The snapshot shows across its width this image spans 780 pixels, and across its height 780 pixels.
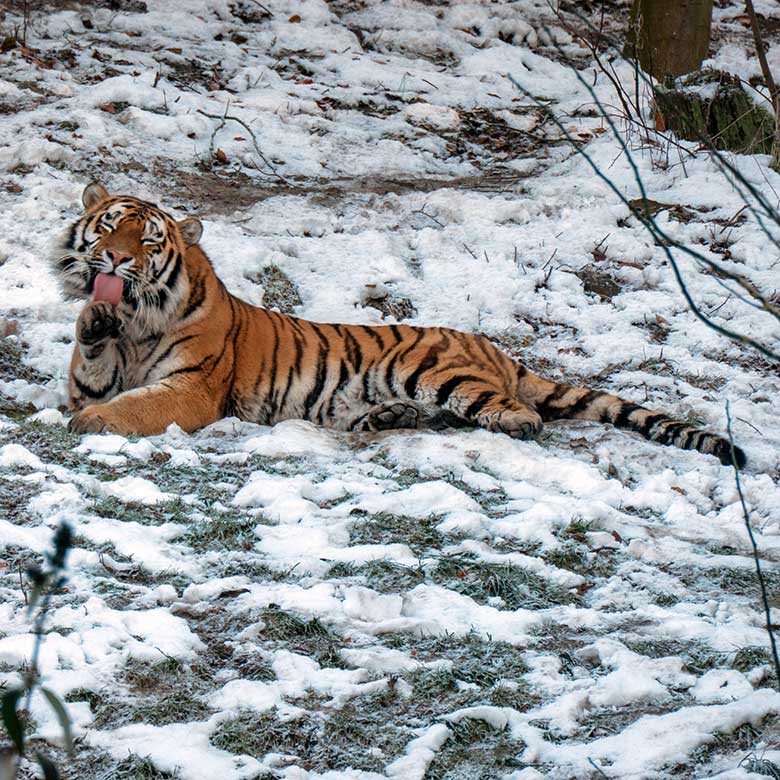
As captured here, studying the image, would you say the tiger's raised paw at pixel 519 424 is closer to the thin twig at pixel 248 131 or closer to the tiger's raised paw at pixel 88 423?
the tiger's raised paw at pixel 88 423

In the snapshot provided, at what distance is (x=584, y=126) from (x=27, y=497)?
667 centimetres

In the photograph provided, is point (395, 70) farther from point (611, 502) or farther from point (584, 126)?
point (611, 502)

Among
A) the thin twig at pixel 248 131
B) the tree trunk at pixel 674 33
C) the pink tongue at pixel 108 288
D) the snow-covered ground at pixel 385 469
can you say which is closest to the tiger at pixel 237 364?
the pink tongue at pixel 108 288

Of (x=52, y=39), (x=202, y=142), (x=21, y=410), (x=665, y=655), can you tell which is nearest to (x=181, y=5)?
(x=52, y=39)

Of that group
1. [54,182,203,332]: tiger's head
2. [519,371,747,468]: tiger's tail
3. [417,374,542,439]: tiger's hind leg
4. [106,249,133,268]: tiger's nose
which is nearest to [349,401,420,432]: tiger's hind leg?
[417,374,542,439]: tiger's hind leg

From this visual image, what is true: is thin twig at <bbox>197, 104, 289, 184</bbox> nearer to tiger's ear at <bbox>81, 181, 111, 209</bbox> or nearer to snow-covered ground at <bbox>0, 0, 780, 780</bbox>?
snow-covered ground at <bbox>0, 0, 780, 780</bbox>

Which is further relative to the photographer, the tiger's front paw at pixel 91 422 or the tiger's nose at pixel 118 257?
the tiger's nose at pixel 118 257

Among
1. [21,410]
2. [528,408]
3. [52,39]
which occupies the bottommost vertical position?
[21,410]

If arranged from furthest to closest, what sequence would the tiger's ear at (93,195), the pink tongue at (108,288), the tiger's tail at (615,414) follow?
the tiger's ear at (93,195)
the pink tongue at (108,288)
the tiger's tail at (615,414)

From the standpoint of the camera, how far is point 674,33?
9695mm

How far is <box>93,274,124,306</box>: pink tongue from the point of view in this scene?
17.7 feet

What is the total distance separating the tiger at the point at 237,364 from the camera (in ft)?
17.5

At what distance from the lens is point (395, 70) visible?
10148 millimetres

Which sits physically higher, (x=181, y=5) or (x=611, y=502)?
(x=181, y=5)
